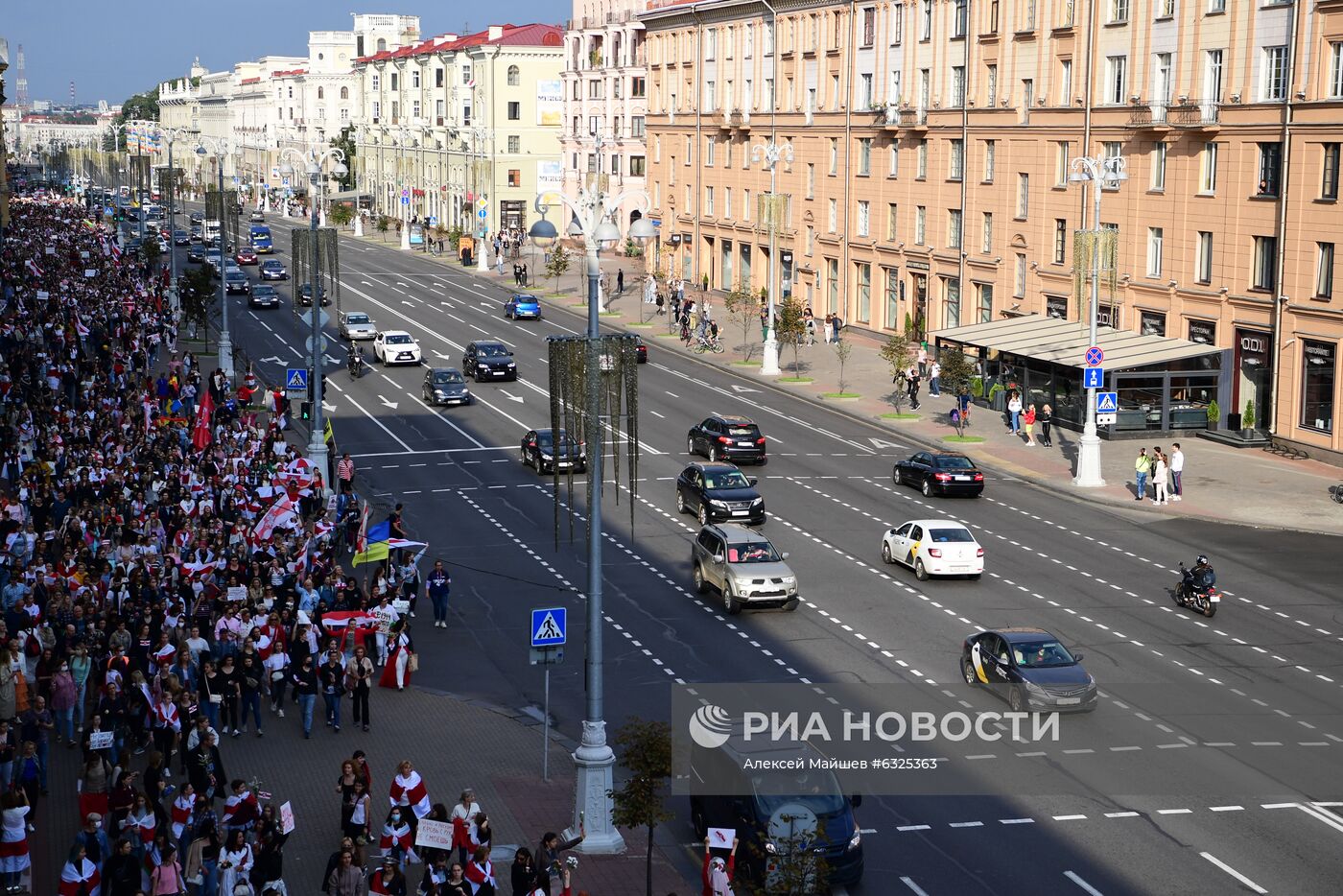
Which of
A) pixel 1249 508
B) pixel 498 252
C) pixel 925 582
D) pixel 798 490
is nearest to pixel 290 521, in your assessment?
pixel 925 582

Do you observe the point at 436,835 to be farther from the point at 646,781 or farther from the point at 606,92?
the point at 606,92

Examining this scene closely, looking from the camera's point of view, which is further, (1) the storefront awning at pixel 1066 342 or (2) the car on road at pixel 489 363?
(2) the car on road at pixel 489 363

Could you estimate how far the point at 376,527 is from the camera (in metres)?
34.4

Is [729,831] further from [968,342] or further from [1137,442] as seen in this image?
[968,342]

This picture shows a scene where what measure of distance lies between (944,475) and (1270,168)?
723 inches

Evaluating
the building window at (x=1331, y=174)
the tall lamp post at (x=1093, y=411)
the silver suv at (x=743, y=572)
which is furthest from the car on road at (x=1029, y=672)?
the building window at (x=1331, y=174)

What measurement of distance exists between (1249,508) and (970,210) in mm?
30365

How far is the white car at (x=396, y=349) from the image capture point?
72.4 m

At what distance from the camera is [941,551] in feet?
Answer: 121

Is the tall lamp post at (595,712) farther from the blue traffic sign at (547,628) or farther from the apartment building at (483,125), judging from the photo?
the apartment building at (483,125)

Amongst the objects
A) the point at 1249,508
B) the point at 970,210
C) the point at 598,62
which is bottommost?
the point at 1249,508

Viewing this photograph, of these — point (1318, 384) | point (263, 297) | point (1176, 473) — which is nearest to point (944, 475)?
point (1176, 473)

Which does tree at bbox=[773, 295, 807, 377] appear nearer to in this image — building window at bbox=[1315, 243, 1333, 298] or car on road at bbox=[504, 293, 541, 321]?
car on road at bbox=[504, 293, 541, 321]

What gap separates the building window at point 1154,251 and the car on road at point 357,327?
3498cm
